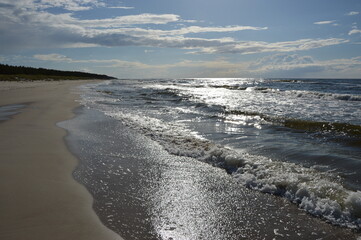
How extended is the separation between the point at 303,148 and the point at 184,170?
152 inches

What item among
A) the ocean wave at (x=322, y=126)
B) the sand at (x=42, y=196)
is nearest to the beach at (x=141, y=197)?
the sand at (x=42, y=196)

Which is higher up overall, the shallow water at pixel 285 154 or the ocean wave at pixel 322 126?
the ocean wave at pixel 322 126

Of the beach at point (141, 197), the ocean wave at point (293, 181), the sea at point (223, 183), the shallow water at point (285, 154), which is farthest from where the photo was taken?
the shallow water at point (285, 154)

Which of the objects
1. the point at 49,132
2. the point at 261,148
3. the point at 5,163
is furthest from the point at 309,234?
the point at 49,132

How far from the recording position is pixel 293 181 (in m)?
4.79

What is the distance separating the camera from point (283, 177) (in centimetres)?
503

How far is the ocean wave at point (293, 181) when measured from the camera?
12.8 ft

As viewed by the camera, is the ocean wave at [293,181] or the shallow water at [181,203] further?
the ocean wave at [293,181]

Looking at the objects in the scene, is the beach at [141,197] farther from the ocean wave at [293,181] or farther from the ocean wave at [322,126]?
the ocean wave at [322,126]

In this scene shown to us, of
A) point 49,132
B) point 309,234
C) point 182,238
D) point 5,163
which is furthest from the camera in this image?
point 49,132

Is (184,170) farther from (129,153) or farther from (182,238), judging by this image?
(182,238)

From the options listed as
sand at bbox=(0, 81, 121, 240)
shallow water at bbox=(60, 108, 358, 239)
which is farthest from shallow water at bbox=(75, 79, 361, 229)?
sand at bbox=(0, 81, 121, 240)

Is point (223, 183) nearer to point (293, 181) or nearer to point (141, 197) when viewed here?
point (293, 181)

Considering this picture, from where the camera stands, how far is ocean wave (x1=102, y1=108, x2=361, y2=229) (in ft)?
12.8
